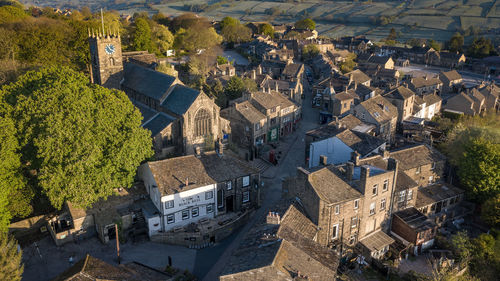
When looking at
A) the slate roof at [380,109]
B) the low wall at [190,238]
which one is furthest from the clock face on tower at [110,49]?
the slate roof at [380,109]

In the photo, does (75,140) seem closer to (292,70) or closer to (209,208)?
(209,208)

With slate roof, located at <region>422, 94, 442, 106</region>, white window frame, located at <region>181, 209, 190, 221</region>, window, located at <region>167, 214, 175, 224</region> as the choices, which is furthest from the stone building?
slate roof, located at <region>422, 94, 442, 106</region>

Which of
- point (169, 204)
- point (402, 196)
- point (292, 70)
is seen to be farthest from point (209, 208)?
point (292, 70)

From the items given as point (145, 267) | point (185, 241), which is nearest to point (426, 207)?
point (185, 241)

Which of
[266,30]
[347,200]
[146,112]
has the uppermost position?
[266,30]

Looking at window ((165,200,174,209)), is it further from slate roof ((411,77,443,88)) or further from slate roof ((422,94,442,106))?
slate roof ((411,77,443,88))
